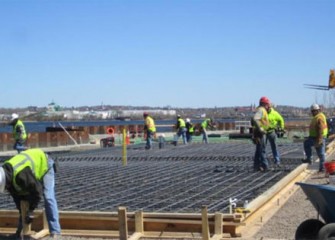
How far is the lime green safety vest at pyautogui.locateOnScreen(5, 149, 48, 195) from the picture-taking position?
262 inches

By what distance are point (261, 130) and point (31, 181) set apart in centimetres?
672

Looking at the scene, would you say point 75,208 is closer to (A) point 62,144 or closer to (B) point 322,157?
(B) point 322,157

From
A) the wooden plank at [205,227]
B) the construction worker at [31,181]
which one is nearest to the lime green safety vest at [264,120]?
the wooden plank at [205,227]

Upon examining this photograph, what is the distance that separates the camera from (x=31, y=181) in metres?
6.65

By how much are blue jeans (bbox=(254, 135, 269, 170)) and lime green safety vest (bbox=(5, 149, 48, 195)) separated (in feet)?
20.1

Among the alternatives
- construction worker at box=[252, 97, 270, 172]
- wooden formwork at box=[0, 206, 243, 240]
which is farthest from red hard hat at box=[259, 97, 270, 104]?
wooden formwork at box=[0, 206, 243, 240]

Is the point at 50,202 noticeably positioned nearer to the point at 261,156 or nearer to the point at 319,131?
the point at 261,156

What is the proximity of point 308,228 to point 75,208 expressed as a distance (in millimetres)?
3602

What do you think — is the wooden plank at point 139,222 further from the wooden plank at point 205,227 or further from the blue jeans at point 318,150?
the blue jeans at point 318,150

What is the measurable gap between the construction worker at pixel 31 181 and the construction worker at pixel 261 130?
5945 millimetres

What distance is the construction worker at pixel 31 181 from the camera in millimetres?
6598

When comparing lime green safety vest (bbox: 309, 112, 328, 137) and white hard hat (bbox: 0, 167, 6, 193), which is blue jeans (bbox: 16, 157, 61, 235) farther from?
lime green safety vest (bbox: 309, 112, 328, 137)

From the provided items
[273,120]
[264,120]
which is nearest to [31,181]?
[264,120]

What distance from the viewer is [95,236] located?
7.74 m
